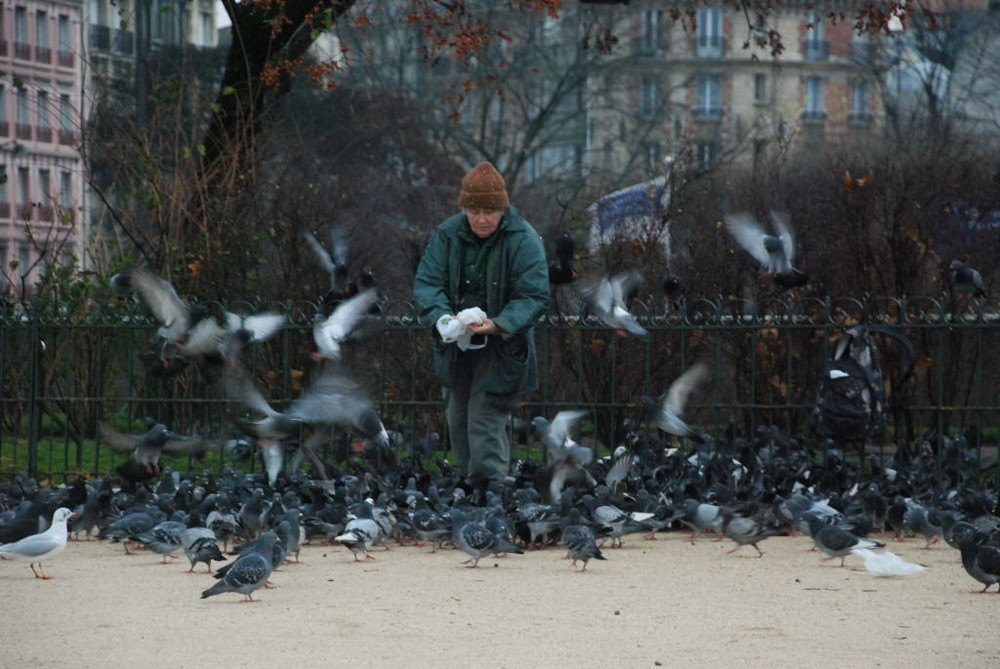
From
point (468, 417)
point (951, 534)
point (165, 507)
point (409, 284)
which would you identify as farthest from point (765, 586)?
point (409, 284)

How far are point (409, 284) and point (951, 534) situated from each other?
9.11 meters

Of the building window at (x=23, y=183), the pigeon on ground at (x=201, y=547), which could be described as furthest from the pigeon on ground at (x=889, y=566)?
the building window at (x=23, y=183)

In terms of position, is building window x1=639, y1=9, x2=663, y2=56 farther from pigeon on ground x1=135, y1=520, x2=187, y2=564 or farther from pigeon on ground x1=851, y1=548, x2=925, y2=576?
pigeon on ground x1=851, y1=548, x2=925, y2=576

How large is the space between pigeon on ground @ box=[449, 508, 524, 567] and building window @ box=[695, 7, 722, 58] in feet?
222

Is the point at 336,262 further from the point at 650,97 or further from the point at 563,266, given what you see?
the point at 650,97

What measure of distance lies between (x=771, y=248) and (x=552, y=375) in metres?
2.26

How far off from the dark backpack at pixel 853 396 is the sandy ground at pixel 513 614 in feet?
5.83

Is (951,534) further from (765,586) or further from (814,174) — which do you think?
(814,174)

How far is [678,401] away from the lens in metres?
13.0

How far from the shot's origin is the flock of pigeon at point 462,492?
376 inches

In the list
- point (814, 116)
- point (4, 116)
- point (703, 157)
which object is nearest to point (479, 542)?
point (703, 157)

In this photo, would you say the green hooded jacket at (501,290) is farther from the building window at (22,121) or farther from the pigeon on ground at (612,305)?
the building window at (22,121)

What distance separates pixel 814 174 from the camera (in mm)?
24547

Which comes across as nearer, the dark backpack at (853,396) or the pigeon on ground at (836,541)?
the pigeon on ground at (836,541)
